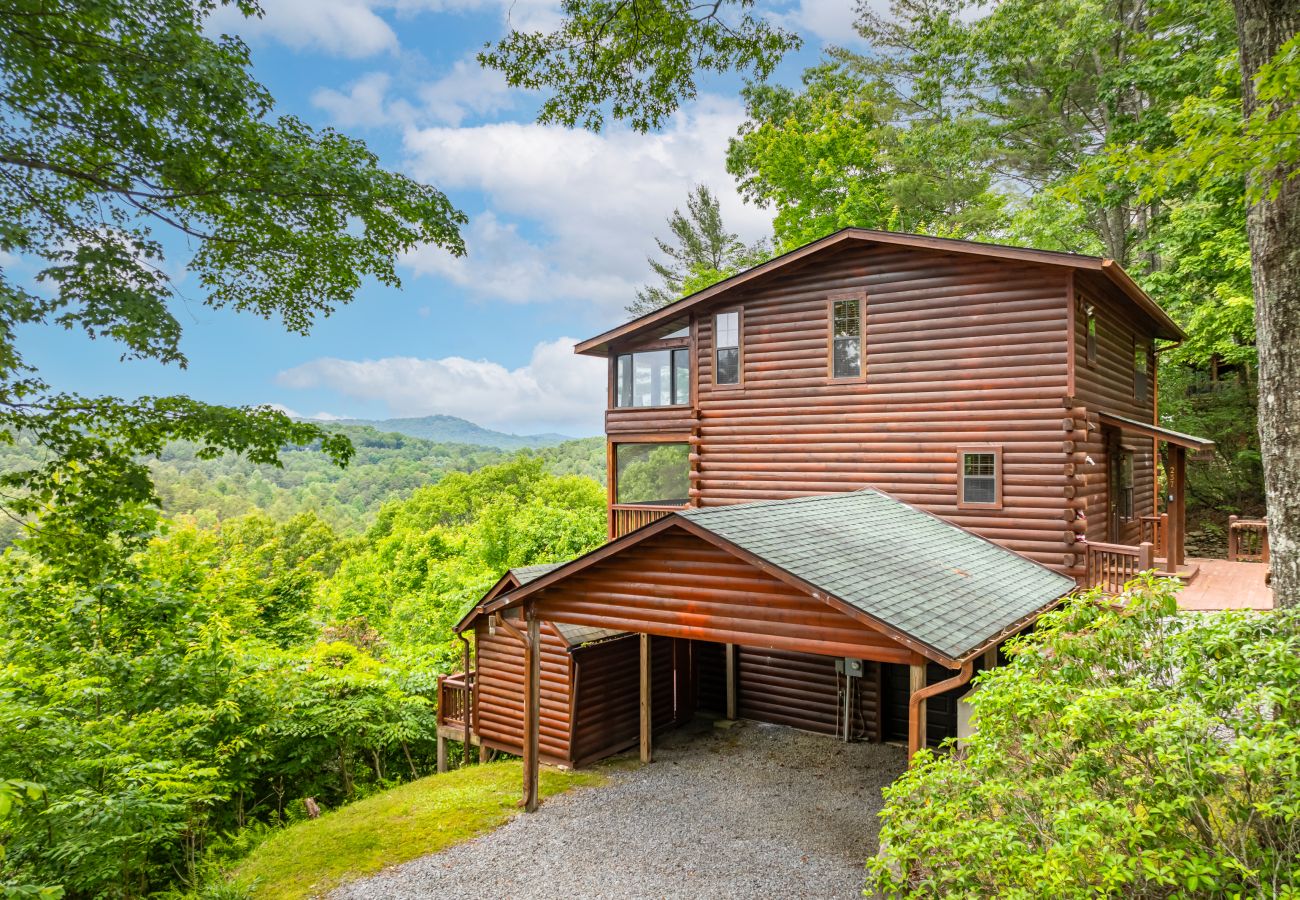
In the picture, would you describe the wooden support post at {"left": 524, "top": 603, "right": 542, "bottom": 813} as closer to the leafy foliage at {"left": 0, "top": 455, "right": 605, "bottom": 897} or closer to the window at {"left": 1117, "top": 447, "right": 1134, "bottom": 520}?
the leafy foliage at {"left": 0, "top": 455, "right": 605, "bottom": 897}

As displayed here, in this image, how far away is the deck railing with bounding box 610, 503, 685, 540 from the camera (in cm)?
1441

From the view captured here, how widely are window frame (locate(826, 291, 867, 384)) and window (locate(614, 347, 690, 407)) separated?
2975mm

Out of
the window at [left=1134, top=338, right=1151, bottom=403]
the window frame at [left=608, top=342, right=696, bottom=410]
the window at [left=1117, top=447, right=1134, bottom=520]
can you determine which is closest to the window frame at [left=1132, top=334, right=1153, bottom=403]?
the window at [left=1134, top=338, right=1151, bottom=403]

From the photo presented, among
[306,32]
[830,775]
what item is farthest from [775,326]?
[306,32]

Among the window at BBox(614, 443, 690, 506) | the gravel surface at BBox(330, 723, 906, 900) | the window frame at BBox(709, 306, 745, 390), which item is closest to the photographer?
the gravel surface at BBox(330, 723, 906, 900)

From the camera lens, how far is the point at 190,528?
53.2 ft

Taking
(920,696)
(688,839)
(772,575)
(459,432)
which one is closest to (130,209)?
(772,575)

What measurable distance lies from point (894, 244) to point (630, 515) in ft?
23.8

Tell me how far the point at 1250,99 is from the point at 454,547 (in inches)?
1093

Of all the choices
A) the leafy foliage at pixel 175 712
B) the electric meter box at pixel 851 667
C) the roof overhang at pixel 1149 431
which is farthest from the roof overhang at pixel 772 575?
the roof overhang at pixel 1149 431

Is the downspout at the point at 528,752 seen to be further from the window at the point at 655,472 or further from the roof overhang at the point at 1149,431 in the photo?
the window at the point at 655,472

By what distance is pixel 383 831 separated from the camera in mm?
8742

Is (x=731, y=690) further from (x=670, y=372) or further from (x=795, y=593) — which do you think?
(x=795, y=593)

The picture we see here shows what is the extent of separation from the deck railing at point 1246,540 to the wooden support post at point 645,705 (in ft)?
42.2
